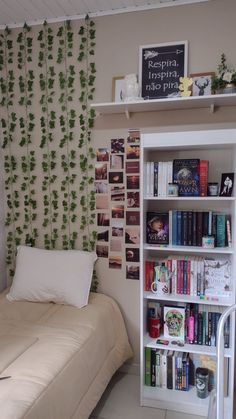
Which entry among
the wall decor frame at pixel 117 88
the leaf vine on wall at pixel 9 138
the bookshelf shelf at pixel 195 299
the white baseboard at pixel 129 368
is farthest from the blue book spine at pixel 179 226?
the leaf vine on wall at pixel 9 138

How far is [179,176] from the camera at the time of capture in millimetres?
2090

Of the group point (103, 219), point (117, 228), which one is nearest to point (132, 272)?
point (117, 228)

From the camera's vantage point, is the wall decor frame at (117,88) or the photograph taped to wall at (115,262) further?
the photograph taped to wall at (115,262)

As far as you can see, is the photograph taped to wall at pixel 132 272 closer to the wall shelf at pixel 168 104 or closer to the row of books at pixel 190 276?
the row of books at pixel 190 276

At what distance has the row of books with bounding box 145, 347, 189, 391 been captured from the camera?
2148 mm

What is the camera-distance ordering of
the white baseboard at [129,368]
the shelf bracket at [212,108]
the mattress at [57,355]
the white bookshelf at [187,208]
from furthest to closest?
the white baseboard at [129,368]
the shelf bracket at [212,108]
the white bookshelf at [187,208]
the mattress at [57,355]

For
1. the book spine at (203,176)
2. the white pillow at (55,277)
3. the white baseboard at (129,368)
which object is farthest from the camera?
the white baseboard at (129,368)

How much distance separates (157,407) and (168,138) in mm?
1692

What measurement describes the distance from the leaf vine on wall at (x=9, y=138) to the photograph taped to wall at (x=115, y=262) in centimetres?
79

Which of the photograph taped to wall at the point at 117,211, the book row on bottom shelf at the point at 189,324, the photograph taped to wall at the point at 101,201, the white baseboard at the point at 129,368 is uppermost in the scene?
the photograph taped to wall at the point at 101,201

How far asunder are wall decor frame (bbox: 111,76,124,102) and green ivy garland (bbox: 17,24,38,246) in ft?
2.15

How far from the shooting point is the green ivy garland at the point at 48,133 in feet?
8.19

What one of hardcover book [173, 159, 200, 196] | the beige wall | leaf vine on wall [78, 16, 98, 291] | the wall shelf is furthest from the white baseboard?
the wall shelf

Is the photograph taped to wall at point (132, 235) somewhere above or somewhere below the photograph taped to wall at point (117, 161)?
below
